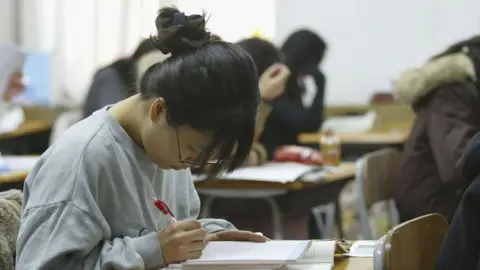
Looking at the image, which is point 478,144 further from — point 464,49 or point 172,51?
point 464,49

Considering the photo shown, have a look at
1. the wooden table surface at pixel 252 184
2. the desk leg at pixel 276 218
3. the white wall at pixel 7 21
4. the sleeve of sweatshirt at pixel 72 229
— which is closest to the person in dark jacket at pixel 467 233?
the sleeve of sweatshirt at pixel 72 229

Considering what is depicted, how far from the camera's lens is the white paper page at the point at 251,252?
5.13 feet

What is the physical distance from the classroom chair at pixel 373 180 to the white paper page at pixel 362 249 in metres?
1.15

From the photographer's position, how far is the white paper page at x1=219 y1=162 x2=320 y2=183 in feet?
10.0

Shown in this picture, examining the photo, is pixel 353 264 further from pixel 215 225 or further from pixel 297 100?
pixel 297 100

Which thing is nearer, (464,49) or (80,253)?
(80,253)

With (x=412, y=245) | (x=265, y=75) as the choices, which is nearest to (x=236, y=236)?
(x=412, y=245)

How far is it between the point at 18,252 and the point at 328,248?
63 centimetres

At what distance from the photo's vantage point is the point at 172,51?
5.05ft

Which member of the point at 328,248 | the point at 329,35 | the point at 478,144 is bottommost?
the point at 329,35

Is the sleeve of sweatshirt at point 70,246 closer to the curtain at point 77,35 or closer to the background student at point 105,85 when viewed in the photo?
the background student at point 105,85

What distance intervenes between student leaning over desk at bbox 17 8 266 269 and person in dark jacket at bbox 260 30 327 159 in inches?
86.5

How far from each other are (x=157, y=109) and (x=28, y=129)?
4.87 meters

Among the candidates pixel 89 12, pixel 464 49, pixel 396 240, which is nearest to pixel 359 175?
pixel 464 49
